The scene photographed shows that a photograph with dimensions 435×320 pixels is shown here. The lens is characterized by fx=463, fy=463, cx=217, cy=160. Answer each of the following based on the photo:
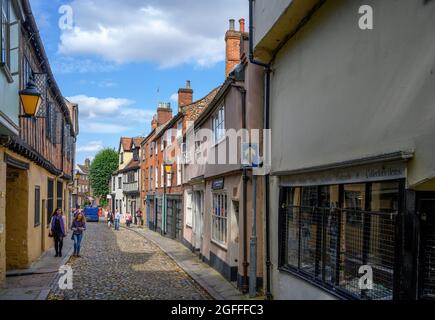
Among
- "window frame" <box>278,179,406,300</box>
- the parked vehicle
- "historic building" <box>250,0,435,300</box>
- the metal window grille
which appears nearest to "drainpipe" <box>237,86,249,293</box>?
"historic building" <box>250,0,435,300</box>

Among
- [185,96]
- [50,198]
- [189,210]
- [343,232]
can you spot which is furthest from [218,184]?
[185,96]

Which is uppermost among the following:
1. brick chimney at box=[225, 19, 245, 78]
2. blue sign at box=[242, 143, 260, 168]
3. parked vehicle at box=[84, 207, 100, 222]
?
brick chimney at box=[225, 19, 245, 78]

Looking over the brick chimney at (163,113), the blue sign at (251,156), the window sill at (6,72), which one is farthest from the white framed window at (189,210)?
the brick chimney at (163,113)

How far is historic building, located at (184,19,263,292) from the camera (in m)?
11.2

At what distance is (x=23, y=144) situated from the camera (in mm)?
11828

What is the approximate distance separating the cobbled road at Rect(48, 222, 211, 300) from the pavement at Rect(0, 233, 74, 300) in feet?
0.87

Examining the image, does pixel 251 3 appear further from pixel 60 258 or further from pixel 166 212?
pixel 166 212

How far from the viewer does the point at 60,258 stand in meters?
17.2

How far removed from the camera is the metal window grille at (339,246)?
5641 mm

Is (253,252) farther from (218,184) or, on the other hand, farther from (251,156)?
(218,184)

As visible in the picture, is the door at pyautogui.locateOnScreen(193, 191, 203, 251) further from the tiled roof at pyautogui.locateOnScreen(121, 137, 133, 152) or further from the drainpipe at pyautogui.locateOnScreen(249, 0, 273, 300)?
the tiled roof at pyautogui.locateOnScreen(121, 137, 133, 152)

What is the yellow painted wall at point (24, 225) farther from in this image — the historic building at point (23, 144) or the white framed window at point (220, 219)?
the white framed window at point (220, 219)

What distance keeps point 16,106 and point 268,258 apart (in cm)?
669

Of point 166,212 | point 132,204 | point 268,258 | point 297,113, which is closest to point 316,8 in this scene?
point 297,113
